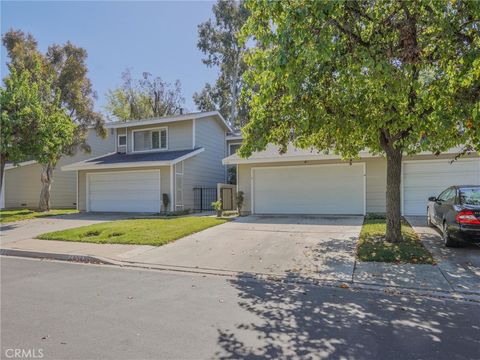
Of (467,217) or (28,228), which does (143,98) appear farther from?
(467,217)

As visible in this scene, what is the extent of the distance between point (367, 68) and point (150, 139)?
56.7ft

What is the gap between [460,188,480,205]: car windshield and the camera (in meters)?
8.08

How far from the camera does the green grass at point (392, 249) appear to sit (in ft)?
24.5

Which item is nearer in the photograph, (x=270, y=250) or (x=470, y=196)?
(x=470, y=196)

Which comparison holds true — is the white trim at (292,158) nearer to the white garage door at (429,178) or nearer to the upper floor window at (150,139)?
the white garage door at (429,178)

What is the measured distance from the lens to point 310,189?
16.2m

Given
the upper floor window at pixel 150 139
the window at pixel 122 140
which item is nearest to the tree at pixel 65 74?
the window at pixel 122 140

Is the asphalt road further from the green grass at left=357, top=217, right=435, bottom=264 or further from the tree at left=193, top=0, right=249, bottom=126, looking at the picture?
the tree at left=193, top=0, right=249, bottom=126

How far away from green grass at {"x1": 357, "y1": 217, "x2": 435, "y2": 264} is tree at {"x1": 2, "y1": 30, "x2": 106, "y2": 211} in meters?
16.6

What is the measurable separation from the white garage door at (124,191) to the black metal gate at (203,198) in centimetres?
267

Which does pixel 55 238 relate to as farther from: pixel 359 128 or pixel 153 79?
pixel 153 79

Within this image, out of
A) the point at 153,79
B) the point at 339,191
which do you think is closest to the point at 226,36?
the point at 153,79

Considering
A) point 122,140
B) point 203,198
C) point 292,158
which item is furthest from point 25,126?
point 292,158

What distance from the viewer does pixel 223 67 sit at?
33.8 meters
